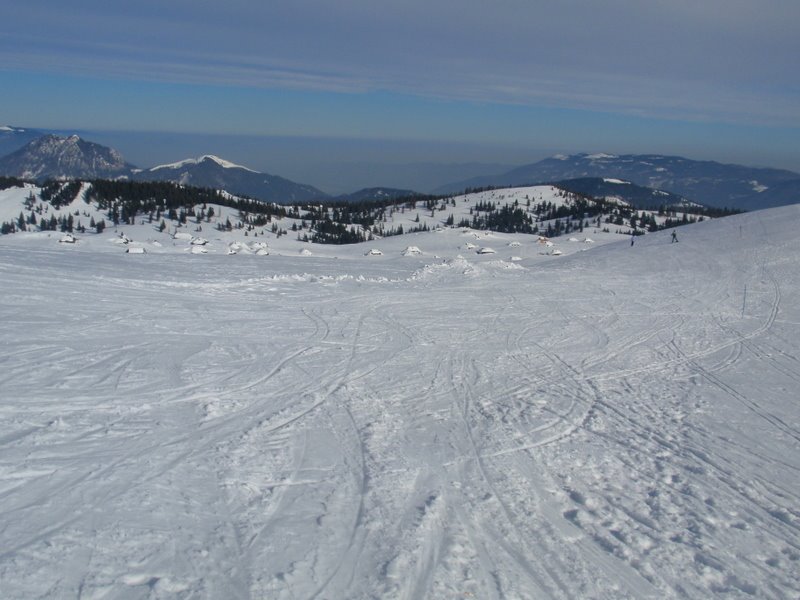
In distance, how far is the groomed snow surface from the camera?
5.09 meters

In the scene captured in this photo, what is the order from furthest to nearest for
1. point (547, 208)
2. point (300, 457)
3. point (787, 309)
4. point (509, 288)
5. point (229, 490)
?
point (547, 208)
point (509, 288)
point (787, 309)
point (300, 457)
point (229, 490)

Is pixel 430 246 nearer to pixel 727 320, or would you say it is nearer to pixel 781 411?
pixel 727 320

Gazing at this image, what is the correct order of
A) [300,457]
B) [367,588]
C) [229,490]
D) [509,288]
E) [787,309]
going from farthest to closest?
[509,288] → [787,309] → [300,457] → [229,490] → [367,588]

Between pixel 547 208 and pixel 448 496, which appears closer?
pixel 448 496

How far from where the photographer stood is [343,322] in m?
16.1

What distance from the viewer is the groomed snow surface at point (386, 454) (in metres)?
5.09

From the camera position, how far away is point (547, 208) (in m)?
145

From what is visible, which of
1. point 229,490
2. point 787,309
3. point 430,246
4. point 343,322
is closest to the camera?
point 229,490

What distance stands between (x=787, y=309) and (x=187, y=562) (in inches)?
845

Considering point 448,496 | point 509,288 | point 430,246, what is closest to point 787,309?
point 509,288

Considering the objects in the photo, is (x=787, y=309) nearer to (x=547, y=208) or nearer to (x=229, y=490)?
(x=229, y=490)

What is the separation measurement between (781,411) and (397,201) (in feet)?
485

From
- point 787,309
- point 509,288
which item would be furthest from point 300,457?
point 787,309

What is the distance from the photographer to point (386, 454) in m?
7.57
